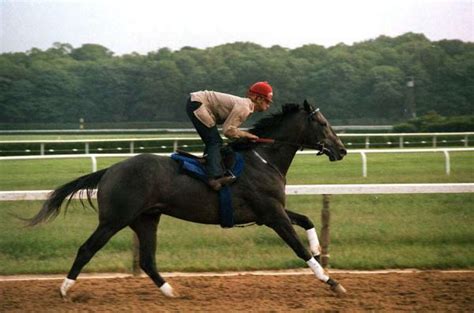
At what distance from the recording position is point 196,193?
5.73 m

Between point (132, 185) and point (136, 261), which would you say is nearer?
point (132, 185)

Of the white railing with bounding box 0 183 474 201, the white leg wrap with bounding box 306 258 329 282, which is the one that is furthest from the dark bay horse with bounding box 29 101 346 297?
the white railing with bounding box 0 183 474 201

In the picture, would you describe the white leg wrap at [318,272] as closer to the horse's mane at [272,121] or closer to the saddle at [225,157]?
the saddle at [225,157]

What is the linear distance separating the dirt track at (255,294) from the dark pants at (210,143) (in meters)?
1.02

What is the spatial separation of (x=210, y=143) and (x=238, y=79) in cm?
1840

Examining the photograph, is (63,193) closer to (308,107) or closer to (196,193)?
(196,193)

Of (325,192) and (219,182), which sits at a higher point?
(219,182)

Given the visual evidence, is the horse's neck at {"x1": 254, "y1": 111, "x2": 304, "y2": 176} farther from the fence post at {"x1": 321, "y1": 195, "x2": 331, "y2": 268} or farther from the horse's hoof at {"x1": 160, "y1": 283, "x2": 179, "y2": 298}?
the horse's hoof at {"x1": 160, "y1": 283, "x2": 179, "y2": 298}

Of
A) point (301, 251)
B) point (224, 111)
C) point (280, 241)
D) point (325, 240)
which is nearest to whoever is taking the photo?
point (301, 251)

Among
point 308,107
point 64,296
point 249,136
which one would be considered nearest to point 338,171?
point 308,107

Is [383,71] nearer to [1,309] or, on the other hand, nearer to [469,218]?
[469,218]

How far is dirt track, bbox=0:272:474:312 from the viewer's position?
17.3ft

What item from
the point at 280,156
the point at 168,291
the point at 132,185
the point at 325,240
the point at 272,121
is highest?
the point at 272,121

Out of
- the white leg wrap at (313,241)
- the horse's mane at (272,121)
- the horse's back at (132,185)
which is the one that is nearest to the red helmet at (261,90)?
the horse's mane at (272,121)
